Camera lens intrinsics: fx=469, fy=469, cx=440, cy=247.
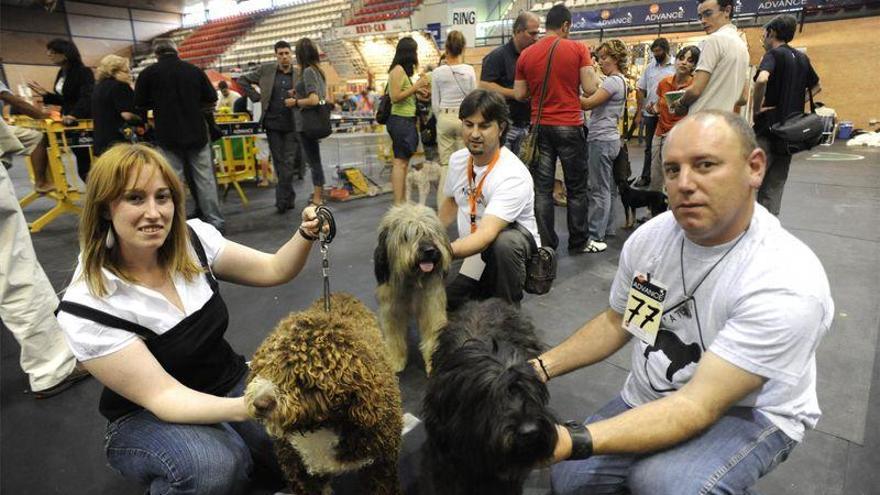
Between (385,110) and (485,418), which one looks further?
(385,110)

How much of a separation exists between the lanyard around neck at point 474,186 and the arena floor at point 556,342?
0.88m

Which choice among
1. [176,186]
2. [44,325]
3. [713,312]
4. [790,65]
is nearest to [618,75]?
[790,65]

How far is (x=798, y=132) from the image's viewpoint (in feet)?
12.7

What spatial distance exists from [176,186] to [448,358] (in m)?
1.15

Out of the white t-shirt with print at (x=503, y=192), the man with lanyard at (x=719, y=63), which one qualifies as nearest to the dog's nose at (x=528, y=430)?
the white t-shirt with print at (x=503, y=192)

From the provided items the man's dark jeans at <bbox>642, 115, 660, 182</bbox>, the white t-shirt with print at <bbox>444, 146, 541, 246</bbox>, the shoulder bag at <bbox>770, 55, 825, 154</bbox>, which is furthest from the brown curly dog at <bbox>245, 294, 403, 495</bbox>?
the man's dark jeans at <bbox>642, 115, 660, 182</bbox>

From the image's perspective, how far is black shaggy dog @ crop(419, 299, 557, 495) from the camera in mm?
1237

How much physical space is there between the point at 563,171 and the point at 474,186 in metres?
1.86

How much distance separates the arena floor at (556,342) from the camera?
6.57ft

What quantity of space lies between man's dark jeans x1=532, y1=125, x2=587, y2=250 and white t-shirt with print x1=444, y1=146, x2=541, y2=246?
1550mm

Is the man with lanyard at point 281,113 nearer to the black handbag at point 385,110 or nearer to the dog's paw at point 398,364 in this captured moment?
the black handbag at point 385,110

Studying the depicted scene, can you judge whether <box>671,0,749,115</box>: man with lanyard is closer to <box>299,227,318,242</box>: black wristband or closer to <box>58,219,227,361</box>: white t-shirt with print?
<box>299,227,318,242</box>: black wristband

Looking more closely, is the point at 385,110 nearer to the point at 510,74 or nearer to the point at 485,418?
the point at 510,74

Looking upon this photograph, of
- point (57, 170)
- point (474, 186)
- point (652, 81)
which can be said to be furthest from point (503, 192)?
point (57, 170)
